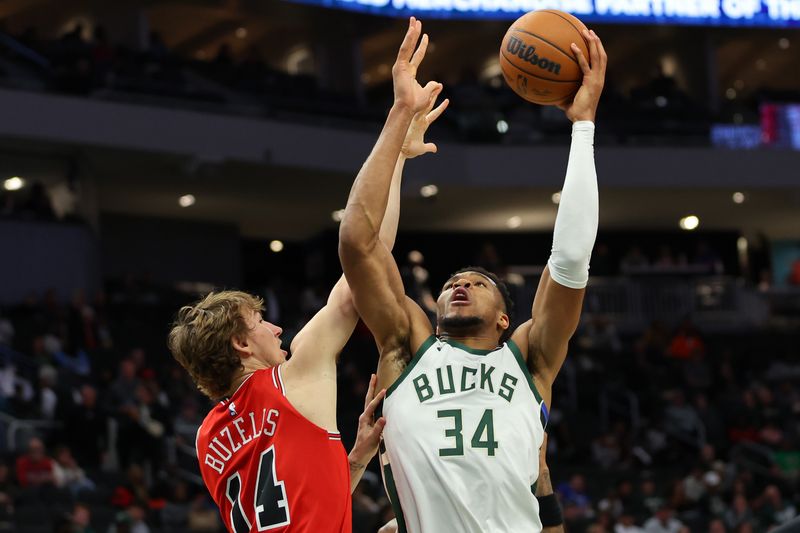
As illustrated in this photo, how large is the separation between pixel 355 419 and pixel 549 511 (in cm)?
1177

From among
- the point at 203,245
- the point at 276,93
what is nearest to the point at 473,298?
the point at 276,93

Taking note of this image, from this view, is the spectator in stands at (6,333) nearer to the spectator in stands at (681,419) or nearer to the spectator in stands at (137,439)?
the spectator in stands at (137,439)

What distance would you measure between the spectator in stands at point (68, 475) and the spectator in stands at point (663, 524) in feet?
20.0

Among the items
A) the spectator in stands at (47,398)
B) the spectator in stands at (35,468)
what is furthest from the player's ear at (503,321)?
the spectator in stands at (47,398)

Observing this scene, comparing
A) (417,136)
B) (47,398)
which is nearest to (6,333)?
(47,398)

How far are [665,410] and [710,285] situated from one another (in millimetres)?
5210

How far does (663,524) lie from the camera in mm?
14812

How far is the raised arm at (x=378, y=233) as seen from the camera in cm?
409

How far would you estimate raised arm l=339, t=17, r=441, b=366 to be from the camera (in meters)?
4.09

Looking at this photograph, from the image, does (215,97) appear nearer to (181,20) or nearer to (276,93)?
(276,93)

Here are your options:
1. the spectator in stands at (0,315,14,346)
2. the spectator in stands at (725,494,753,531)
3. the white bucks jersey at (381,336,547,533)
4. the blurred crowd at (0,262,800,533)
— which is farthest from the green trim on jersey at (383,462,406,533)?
the spectator in stands at (0,315,14,346)

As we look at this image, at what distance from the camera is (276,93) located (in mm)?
22594

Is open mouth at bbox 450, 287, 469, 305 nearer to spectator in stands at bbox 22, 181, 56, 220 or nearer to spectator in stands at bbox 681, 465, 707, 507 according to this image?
spectator in stands at bbox 681, 465, 707, 507

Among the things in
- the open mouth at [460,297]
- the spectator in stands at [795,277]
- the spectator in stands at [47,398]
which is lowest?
the open mouth at [460,297]
